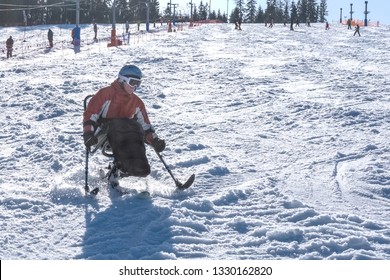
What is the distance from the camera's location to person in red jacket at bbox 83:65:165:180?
16.7 feet

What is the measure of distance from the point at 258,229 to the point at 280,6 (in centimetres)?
9936

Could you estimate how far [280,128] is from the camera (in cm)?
871

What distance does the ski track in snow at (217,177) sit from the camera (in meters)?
4.16

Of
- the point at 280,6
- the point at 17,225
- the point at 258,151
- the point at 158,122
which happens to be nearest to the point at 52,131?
the point at 158,122

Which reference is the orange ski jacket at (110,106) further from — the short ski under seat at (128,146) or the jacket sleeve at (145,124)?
the short ski under seat at (128,146)

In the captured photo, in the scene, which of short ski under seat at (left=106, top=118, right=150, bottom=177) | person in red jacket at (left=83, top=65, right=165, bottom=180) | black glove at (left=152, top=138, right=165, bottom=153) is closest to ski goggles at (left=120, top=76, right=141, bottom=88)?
person in red jacket at (left=83, top=65, right=165, bottom=180)

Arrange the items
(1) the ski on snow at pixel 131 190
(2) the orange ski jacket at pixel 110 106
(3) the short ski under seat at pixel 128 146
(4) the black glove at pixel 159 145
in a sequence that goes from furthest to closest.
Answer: (4) the black glove at pixel 159 145, (2) the orange ski jacket at pixel 110 106, (1) the ski on snow at pixel 131 190, (3) the short ski under seat at pixel 128 146

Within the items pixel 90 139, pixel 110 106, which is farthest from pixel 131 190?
pixel 110 106

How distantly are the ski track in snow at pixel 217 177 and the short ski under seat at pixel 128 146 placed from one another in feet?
1.07

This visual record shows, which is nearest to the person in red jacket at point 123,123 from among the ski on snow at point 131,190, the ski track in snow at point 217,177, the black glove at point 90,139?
the black glove at point 90,139

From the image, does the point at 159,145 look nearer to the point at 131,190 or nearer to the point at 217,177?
the point at 131,190

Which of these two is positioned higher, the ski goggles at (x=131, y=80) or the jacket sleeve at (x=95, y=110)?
the ski goggles at (x=131, y=80)

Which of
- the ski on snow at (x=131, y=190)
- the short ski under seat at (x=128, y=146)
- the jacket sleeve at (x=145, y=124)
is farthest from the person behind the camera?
the jacket sleeve at (x=145, y=124)
